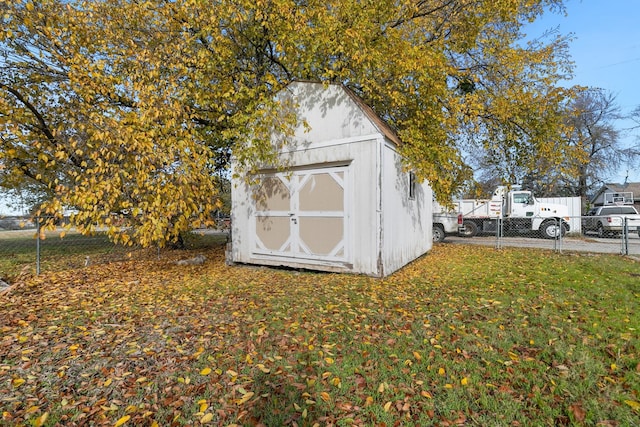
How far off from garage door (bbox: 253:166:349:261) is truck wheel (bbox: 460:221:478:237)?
38.3ft

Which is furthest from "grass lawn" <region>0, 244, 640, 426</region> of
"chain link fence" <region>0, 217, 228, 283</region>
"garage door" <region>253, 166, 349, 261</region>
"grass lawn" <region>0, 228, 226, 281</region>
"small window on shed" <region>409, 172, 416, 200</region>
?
"small window on shed" <region>409, 172, 416, 200</region>

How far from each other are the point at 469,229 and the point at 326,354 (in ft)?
49.7

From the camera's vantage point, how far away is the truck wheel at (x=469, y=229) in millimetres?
16062

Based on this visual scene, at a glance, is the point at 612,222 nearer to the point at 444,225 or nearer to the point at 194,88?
the point at 444,225

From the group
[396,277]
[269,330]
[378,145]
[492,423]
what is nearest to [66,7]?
[378,145]

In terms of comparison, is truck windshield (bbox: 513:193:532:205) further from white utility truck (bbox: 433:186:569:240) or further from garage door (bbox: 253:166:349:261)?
garage door (bbox: 253:166:349:261)

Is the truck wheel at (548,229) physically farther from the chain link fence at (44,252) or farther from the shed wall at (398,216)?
the chain link fence at (44,252)

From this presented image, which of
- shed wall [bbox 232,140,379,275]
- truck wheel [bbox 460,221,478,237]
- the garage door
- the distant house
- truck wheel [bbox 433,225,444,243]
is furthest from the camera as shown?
the distant house

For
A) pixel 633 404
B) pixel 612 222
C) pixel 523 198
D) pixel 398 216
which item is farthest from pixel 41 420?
pixel 612 222

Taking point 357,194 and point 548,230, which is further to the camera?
point 548,230

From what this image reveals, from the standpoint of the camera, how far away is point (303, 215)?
7.09 metres

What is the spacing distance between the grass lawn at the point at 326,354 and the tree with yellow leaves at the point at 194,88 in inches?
66.7

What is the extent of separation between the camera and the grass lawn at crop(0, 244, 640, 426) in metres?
2.33

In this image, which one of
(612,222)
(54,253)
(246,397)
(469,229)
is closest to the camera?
(246,397)
